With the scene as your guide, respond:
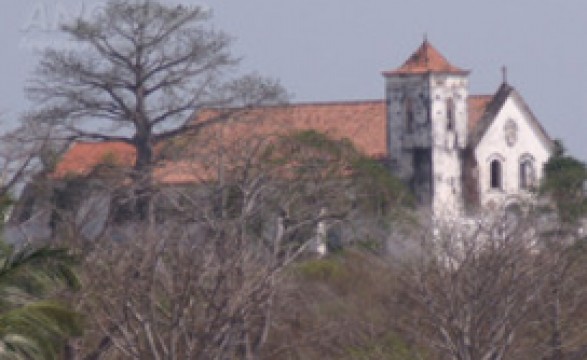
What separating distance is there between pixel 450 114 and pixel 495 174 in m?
2.46

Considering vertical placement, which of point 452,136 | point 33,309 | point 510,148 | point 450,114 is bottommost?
point 33,309

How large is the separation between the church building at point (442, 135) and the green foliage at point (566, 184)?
5.01 ft

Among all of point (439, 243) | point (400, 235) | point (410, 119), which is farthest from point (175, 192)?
point (410, 119)

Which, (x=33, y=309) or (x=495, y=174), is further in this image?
(x=495, y=174)

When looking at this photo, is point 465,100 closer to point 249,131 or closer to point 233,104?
point 233,104

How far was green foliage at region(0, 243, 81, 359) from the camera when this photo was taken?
63.8 ft

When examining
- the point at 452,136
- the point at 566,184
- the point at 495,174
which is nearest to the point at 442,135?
the point at 452,136

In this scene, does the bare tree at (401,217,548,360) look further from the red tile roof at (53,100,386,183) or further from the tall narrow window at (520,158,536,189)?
the tall narrow window at (520,158,536,189)

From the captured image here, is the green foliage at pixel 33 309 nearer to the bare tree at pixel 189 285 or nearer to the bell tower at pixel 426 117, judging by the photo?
the bare tree at pixel 189 285

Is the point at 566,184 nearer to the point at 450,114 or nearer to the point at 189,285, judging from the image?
the point at 450,114

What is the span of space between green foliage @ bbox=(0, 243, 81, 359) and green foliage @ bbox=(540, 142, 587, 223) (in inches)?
1171

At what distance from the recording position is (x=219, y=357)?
81.7 feet

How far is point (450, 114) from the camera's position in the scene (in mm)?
69812

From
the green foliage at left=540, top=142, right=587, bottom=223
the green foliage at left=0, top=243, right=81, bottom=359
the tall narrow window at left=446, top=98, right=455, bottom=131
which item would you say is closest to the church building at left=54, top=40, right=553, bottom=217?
the tall narrow window at left=446, top=98, right=455, bottom=131
